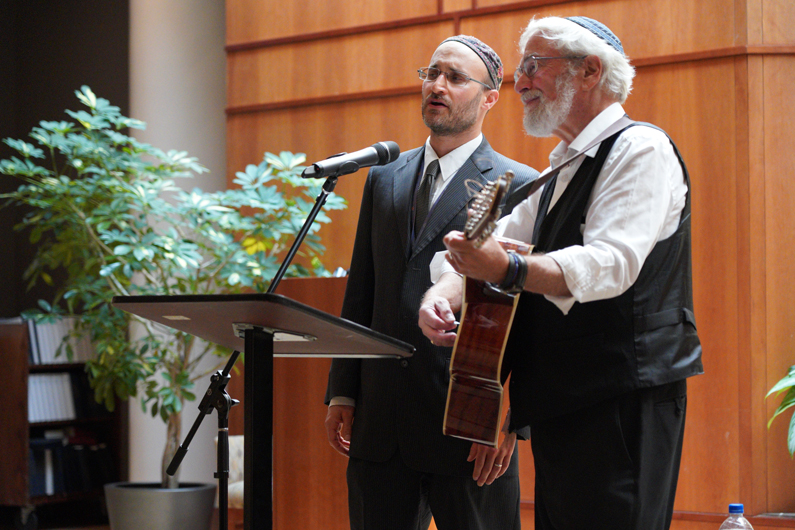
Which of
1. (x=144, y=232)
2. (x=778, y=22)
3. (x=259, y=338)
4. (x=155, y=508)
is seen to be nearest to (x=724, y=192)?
(x=778, y=22)

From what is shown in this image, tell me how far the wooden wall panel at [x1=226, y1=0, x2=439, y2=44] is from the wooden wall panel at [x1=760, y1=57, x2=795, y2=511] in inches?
68.3

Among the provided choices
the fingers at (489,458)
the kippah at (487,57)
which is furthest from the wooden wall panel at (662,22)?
the fingers at (489,458)

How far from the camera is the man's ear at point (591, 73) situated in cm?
153

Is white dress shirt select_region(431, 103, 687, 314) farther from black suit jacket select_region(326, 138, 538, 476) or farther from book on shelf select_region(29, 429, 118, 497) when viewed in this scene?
book on shelf select_region(29, 429, 118, 497)

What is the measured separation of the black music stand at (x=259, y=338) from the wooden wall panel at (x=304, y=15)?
10.2ft

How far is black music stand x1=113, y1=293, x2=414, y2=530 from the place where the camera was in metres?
1.27

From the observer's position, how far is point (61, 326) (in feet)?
16.4

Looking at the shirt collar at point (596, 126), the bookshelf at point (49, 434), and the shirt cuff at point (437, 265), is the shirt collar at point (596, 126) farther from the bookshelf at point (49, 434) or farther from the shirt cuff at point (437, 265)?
the bookshelf at point (49, 434)

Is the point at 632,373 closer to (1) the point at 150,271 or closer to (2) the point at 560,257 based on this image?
(2) the point at 560,257

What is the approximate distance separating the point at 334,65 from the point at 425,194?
274cm

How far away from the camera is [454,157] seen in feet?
6.52

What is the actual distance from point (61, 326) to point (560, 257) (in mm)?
4430

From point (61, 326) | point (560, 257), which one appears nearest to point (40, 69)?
point (61, 326)

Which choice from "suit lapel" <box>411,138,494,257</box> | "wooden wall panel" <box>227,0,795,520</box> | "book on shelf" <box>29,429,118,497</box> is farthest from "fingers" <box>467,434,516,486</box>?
"book on shelf" <box>29,429,118,497</box>
